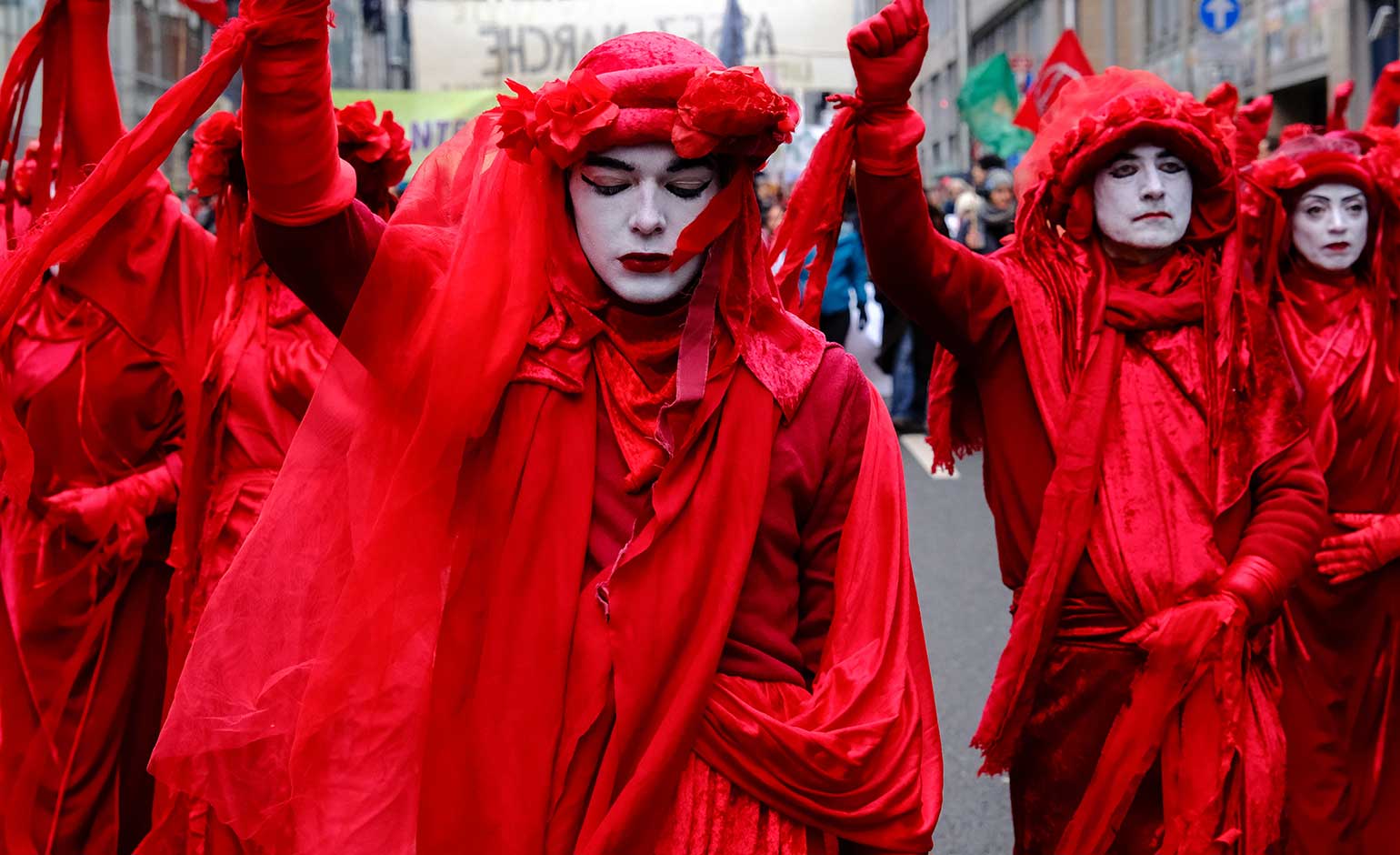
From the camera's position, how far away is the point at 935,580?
8.45m

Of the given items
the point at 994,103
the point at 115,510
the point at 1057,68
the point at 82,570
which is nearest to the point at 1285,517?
the point at 115,510

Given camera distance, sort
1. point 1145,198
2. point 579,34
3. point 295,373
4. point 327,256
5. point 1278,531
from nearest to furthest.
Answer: point 327,256
point 1278,531
point 1145,198
point 295,373
point 579,34

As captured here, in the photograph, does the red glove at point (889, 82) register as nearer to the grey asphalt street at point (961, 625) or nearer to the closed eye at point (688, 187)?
the closed eye at point (688, 187)

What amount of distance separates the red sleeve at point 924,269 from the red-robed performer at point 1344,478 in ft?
3.10

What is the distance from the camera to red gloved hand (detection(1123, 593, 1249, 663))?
3.72m

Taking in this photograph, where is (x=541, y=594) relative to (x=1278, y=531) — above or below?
above

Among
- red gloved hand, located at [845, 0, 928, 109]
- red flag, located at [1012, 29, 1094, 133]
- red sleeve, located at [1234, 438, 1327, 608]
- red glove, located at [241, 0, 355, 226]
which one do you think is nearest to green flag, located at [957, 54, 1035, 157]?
red flag, located at [1012, 29, 1094, 133]

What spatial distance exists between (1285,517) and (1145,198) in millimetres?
770

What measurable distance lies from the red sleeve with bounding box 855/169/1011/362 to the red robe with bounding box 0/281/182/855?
6.30 ft

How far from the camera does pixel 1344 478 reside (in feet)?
15.6

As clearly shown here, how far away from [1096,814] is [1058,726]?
0.23 meters

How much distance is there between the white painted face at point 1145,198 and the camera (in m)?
4.04

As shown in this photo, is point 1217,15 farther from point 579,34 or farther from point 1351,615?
point 1351,615

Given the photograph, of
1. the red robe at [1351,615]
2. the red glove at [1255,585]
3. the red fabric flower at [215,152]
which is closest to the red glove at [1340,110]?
the red robe at [1351,615]
